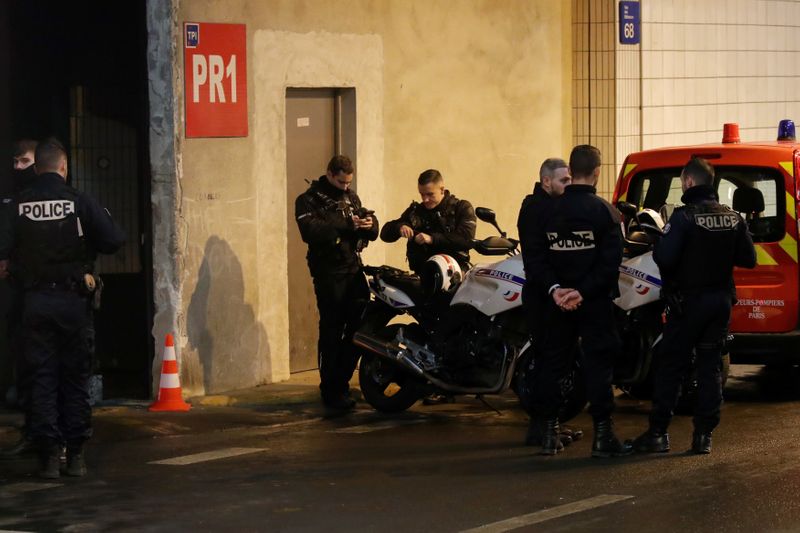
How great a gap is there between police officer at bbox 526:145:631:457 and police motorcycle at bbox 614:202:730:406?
3.48 feet

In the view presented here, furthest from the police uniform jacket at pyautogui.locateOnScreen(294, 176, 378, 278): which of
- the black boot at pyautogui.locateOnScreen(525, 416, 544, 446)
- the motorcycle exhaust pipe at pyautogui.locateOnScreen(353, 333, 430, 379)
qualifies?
the black boot at pyautogui.locateOnScreen(525, 416, 544, 446)

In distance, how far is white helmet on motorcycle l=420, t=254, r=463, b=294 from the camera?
11383 millimetres

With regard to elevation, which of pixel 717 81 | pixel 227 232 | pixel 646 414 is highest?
pixel 717 81

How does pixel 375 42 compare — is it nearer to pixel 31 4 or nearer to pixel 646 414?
pixel 31 4

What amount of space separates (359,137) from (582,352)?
14.8ft

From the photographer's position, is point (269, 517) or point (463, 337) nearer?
point (269, 517)

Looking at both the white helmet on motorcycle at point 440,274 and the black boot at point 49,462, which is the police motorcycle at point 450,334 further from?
the black boot at point 49,462

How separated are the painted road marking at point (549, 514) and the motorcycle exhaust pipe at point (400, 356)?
2.72m

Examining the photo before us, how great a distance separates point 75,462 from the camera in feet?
30.6

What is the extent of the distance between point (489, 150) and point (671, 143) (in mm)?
2861

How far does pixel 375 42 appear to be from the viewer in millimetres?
13820

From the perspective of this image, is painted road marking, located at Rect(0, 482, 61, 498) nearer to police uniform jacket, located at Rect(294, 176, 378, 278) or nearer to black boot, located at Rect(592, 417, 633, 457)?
black boot, located at Rect(592, 417, 633, 457)

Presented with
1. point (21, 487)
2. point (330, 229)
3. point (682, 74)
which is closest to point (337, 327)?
point (330, 229)

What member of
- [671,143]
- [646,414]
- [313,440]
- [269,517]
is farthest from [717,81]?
[269,517]
